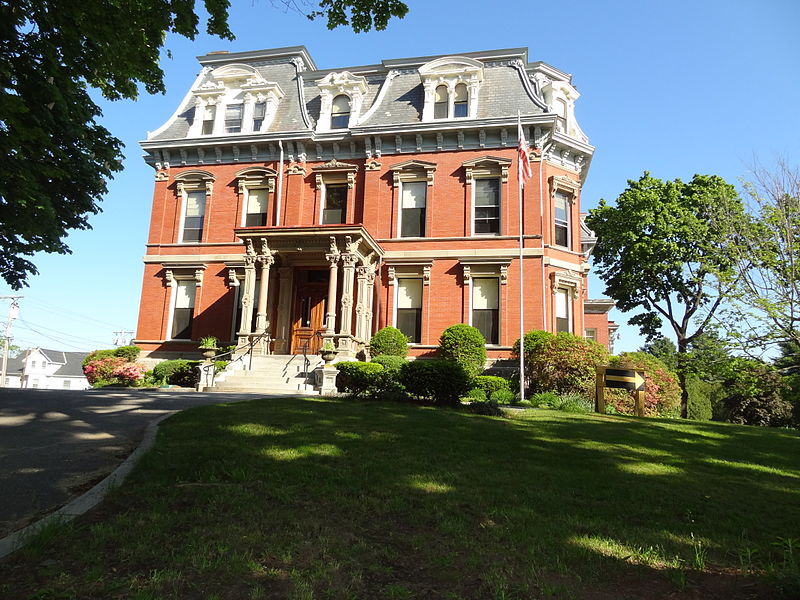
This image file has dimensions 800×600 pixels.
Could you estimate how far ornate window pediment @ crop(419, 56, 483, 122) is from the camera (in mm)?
21516

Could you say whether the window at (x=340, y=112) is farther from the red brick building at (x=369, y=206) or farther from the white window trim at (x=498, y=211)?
the white window trim at (x=498, y=211)

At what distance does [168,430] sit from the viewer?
7234 mm

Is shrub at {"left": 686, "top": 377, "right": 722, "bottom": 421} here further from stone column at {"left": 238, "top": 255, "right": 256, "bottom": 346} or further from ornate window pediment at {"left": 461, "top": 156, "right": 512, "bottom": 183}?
stone column at {"left": 238, "top": 255, "right": 256, "bottom": 346}

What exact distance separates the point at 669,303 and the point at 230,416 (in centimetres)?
2616

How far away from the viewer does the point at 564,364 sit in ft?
53.6

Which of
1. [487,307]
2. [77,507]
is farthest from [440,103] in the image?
[77,507]

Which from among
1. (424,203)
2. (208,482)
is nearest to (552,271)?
(424,203)

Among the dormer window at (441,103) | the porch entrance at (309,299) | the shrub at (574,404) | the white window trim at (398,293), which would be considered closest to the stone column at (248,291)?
the porch entrance at (309,299)

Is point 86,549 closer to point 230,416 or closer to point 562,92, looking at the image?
point 230,416

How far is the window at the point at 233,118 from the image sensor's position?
2347cm

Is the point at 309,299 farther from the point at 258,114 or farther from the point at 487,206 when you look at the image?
the point at 258,114

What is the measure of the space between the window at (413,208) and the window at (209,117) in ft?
30.5

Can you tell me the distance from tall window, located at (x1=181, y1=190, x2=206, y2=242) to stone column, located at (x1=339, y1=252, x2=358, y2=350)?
328 inches

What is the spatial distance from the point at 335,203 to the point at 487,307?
7685 millimetres
